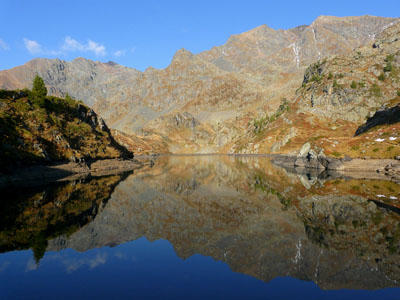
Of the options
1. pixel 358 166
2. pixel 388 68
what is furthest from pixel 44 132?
pixel 388 68

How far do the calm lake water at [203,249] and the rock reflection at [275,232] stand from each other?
97 mm

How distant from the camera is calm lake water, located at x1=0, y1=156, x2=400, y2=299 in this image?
13.8 m

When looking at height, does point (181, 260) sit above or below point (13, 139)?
below

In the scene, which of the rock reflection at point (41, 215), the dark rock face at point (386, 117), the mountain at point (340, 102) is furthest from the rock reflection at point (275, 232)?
the mountain at point (340, 102)

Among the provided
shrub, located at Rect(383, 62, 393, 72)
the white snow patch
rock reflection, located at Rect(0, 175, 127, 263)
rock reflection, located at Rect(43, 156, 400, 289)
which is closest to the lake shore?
rock reflection, located at Rect(43, 156, 400, 289)

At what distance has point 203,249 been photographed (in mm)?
20281

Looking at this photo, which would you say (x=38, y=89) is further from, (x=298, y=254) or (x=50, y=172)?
(x=298, y=254)

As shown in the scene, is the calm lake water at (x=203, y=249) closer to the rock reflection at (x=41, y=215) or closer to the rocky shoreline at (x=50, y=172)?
the rock reflection at (x=41, y=215)

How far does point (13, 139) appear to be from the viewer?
63.7 metres

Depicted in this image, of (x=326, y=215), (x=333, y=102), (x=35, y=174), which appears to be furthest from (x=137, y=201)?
(x=333, y=102)

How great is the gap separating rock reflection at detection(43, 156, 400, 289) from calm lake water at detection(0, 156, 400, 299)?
97 millimetres

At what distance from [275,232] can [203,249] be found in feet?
24.2

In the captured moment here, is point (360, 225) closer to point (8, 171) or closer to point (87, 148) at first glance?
point (8, 171)

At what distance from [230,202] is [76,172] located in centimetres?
5800
